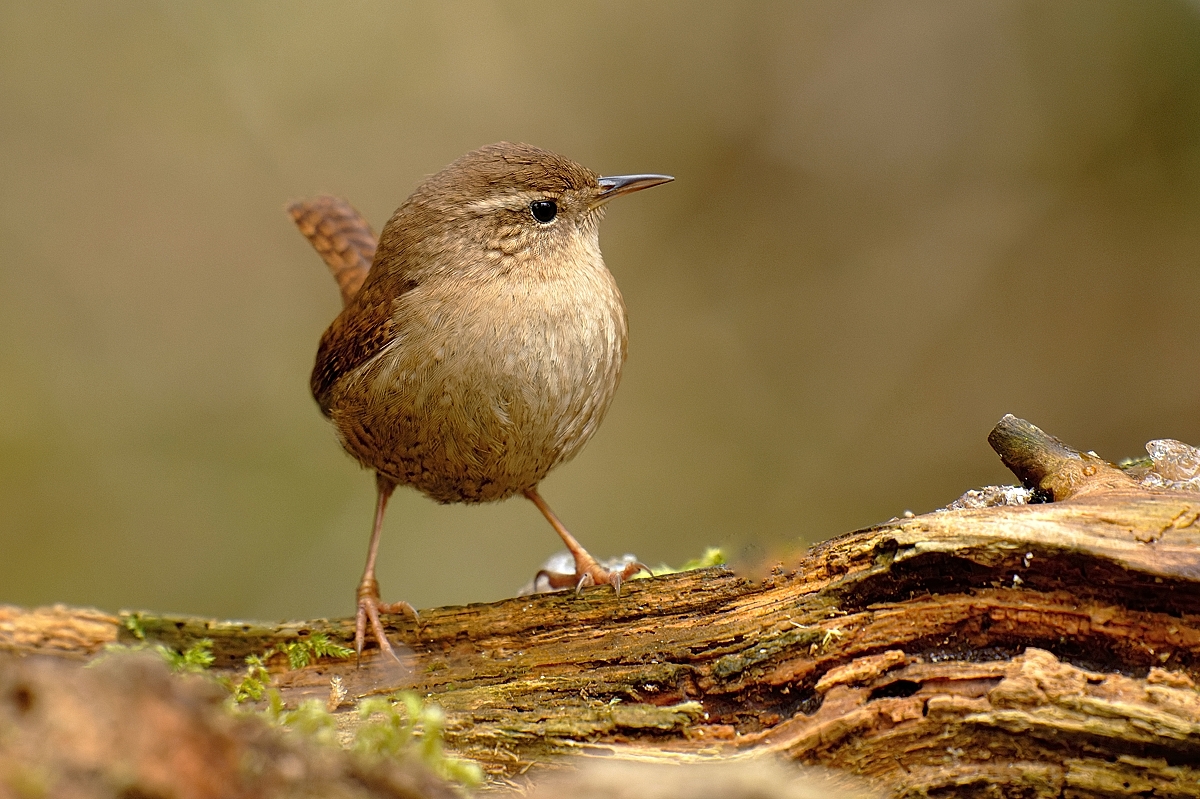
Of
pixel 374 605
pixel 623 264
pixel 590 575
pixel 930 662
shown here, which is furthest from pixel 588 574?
pixel 623 264

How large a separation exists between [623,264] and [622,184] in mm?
2926

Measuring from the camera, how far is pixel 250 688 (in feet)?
9.10

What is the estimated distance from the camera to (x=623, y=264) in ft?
21.6

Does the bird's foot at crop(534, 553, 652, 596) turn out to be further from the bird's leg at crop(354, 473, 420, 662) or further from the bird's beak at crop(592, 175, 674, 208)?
the bird's beak at crop(592, 175, 674, 208)

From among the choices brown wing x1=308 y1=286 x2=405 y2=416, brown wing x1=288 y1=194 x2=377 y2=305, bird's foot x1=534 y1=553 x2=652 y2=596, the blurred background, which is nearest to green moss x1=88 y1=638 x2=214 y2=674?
brown wing x1=308 y1=286 x2=405 y2=416

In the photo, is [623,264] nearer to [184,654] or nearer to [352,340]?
[352,340]

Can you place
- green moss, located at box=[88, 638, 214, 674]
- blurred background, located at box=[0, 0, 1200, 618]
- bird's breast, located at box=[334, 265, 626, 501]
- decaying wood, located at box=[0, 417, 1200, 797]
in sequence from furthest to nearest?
blurred background, located at box=[0, 0, 1200, 618], bird's breast, located at box=[334, 265, 626, 501], green moss, located at box=[88, 638, 214, 674], decaying wood, located at box=[0, 417, 1200, 797]

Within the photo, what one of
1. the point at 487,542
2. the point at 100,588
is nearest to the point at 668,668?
the point at 487,542

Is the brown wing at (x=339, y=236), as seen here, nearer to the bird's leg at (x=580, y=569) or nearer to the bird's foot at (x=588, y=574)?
the bird's leg at (x=580, y=569)

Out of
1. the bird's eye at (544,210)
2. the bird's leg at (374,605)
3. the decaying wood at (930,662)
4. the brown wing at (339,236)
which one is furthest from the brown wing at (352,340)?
the decaying wood at (930,662)

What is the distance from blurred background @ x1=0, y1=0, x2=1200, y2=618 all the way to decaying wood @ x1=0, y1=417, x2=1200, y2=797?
11.6 ft

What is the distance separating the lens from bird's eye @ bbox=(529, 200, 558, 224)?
3461 millimetres

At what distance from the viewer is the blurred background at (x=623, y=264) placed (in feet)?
19.9

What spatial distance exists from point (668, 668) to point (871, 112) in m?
4.96
